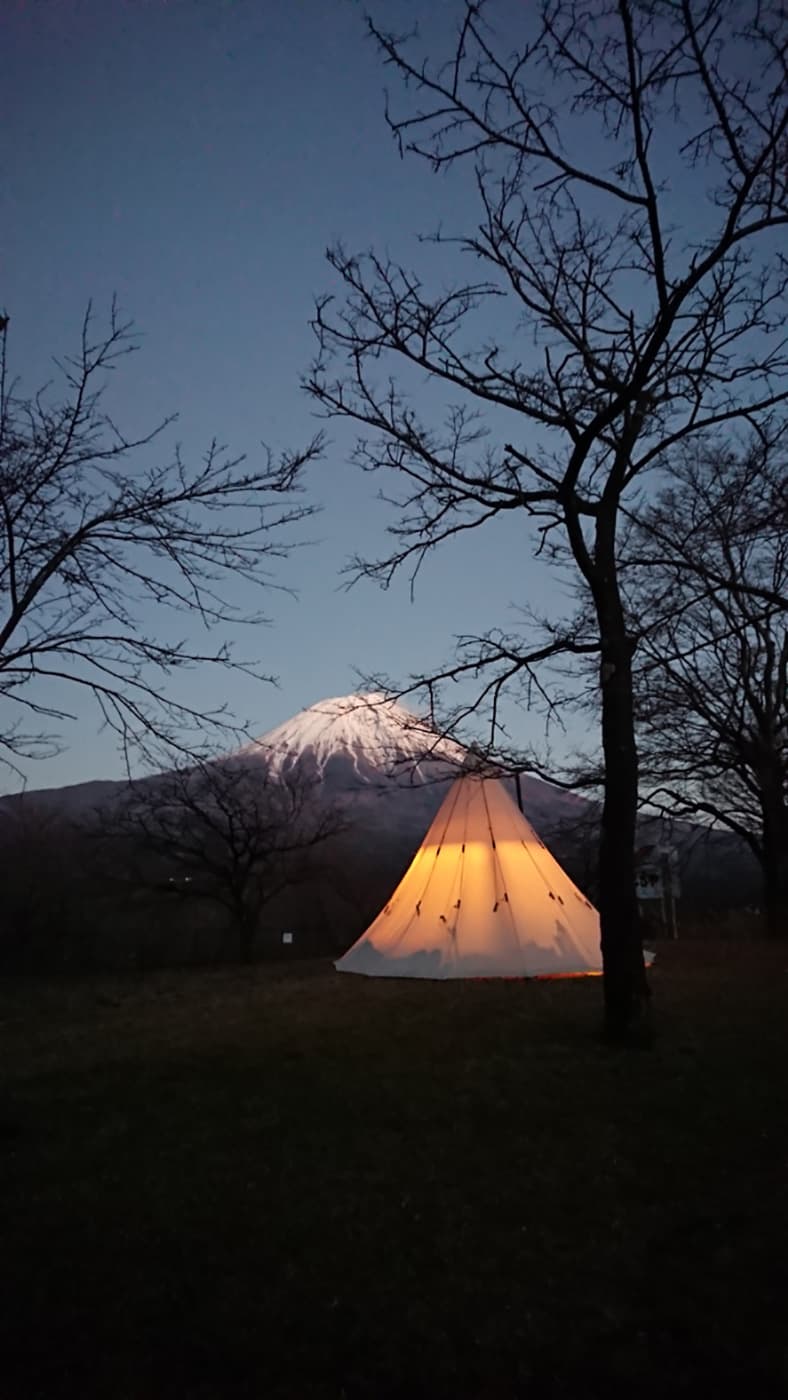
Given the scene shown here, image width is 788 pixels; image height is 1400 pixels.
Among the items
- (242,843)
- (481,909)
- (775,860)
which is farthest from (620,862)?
(242,843)

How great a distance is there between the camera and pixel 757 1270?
11.2 feet

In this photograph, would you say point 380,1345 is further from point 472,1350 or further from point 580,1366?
point 580,1366

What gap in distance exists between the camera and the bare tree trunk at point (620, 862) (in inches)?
302

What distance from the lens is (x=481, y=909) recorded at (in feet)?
46.1

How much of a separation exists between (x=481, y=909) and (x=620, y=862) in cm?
646

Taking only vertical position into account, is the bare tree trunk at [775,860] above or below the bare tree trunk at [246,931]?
above

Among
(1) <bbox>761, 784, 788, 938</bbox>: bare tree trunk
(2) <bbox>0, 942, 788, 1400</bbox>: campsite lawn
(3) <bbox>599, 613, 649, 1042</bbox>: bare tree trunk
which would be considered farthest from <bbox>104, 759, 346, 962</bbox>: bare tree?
(2) <bbox>0, 942, 788, 1400</bbox>: campsite lawn

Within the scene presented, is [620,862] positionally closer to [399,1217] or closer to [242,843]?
[399,1217]

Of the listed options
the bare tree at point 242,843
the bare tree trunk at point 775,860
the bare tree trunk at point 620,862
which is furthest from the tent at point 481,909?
the bare tree at point 242,843

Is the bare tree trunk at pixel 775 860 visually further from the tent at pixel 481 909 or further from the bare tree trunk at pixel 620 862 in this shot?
the bare tree trunk at pixel 620 862

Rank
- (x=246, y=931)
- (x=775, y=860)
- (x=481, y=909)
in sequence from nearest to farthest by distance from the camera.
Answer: (x=481, y=909) → (x=775, y=860) → (x=246, y=931)

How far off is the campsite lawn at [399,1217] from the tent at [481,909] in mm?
5175

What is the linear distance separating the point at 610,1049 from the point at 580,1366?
4777 millimetres

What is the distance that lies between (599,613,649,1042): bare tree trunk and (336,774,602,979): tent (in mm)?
4820
